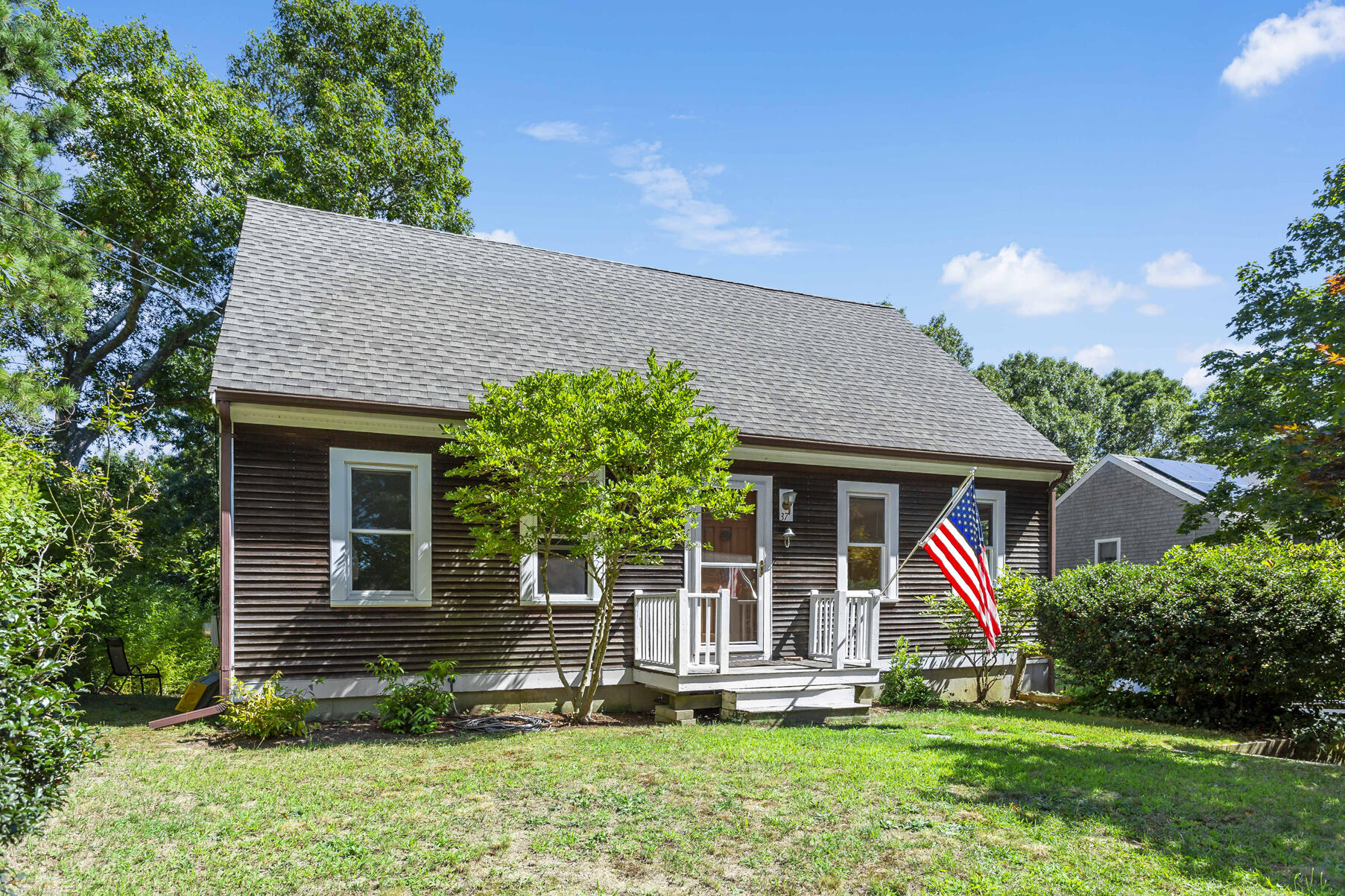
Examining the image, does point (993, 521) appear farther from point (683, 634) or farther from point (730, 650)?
point (683, 634)

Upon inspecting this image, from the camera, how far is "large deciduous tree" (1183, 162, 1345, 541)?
1220 centimetres

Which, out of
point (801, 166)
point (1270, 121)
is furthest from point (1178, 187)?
point (801, 166)

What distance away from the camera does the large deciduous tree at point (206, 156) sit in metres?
17.7

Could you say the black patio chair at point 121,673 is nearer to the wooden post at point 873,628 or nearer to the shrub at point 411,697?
the shrub at point 411,697

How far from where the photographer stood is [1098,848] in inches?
196

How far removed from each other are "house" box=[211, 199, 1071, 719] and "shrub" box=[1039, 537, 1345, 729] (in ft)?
6.38

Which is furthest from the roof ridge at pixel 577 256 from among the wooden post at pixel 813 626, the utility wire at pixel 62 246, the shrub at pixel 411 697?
the shrub at pixel 411 697

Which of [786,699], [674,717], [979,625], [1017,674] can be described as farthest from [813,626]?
[1017,674]

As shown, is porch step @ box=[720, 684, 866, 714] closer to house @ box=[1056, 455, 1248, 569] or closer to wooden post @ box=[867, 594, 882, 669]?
wooden post @ box=[867, 594, 882, 669]

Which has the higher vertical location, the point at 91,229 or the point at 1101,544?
the point at 91,229

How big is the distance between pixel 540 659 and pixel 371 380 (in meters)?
3.75

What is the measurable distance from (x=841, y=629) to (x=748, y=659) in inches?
48.1

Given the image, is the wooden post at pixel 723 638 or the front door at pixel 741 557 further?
the front door at pixel 741 557

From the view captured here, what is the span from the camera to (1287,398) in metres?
14.5
